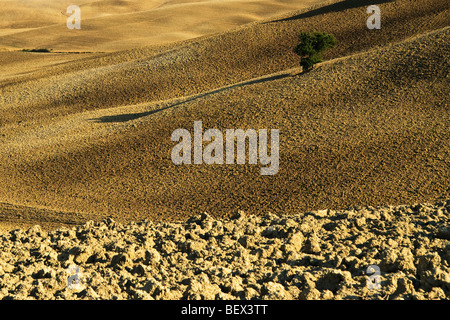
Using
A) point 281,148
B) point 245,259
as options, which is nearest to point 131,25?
point 281,148

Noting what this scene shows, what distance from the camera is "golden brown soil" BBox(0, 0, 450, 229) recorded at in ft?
73.1

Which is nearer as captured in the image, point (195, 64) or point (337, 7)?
point (195, 64)

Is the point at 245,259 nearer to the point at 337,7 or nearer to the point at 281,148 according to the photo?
the point at 281,148

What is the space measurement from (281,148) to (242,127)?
3146 mm

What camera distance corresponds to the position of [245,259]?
12.5m

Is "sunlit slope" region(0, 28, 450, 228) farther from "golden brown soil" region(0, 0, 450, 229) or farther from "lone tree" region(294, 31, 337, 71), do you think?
"lone tree" region(294, 31, 337, 71)

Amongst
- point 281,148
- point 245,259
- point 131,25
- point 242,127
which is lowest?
point 245,259

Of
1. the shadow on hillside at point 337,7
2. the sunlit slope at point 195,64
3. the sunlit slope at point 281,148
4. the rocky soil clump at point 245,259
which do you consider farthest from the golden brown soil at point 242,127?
the shadow on hillside at point 337,7

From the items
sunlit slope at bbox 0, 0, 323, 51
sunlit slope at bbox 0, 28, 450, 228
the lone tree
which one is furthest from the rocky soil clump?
sunlit slope at bbox 0, 0, 323, 51

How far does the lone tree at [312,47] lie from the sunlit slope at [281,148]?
33.1 inches

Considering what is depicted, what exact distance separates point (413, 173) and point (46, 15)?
103 metres

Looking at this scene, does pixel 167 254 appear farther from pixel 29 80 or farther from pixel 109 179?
pixel 29 80

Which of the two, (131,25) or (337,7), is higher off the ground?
(131,25)
